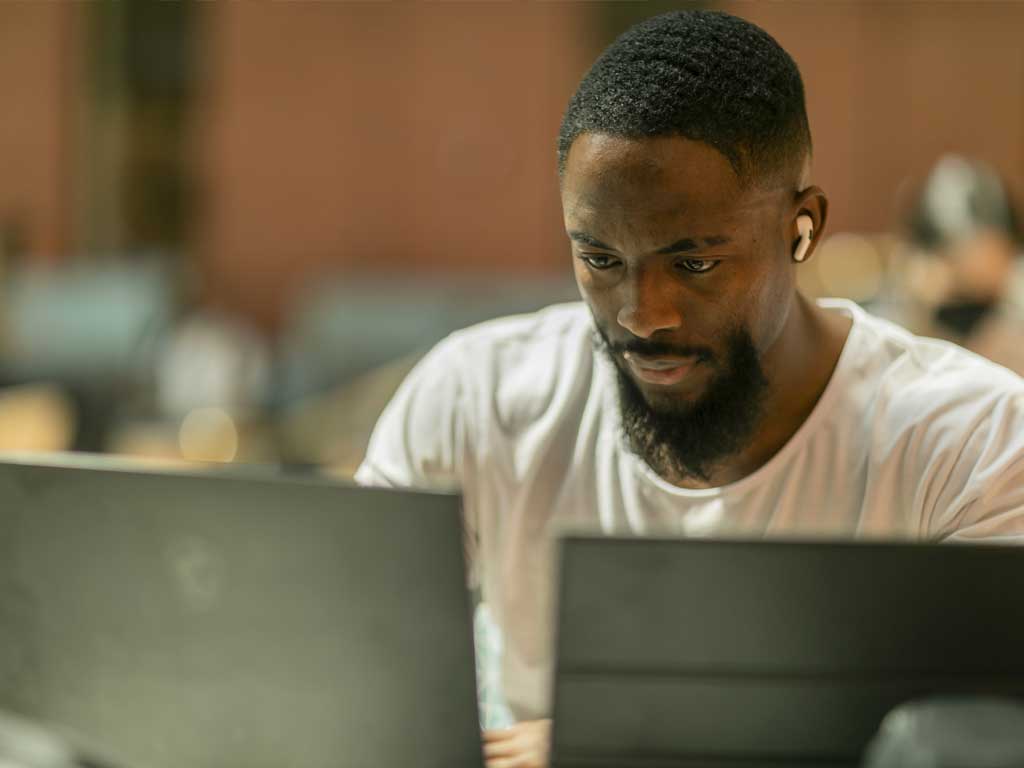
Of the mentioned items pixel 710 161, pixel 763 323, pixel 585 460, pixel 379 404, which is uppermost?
pixel 710 161

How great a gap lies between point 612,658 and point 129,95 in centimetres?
599

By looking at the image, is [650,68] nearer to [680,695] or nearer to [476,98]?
[680,695]

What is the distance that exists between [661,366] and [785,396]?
185 millimetres

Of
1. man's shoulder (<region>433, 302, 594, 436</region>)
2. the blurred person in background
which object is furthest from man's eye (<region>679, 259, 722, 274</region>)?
the blurred person in background

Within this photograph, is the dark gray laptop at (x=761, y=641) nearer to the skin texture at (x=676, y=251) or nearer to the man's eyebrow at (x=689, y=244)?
the skin texture at (x=676, y=251)

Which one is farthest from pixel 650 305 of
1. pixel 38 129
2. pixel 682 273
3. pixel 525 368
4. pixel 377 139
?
pixel 38 129

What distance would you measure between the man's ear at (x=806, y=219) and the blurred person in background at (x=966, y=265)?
66.3 inches

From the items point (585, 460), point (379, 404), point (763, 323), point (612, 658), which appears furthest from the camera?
point (379, 404)

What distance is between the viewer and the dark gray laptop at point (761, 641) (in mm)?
771

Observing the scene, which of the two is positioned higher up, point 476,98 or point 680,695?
point 476,98

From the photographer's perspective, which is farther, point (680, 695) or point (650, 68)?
point (650, 68)

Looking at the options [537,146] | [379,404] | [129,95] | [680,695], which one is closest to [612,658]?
[680,695]

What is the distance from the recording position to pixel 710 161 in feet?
3.62

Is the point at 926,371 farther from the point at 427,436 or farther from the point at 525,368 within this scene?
the point at 427,436
